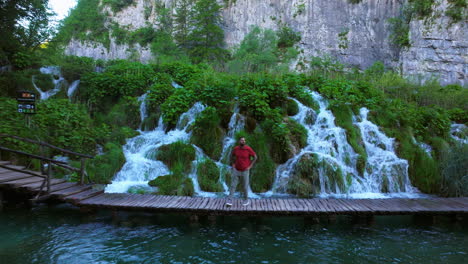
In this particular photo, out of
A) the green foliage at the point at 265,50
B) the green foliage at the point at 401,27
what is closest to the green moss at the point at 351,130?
the green foliage at the point at 265,50

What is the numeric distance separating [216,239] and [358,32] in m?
29.3

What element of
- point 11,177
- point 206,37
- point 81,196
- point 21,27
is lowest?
point 81,196

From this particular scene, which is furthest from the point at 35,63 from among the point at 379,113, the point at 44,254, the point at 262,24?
the point at 262,24

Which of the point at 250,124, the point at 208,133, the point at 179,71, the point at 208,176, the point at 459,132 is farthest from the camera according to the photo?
the point at 179,71

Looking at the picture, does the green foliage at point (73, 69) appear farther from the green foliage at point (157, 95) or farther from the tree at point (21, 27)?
the green foliage at point (157, 95)

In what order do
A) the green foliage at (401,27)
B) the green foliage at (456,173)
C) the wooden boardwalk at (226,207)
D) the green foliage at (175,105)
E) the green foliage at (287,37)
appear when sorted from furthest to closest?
the green foliage at (287,37) → the green foliage at (401,27) → the green foliage at (175,105) → the green foliage at (456,173) → the wooden boardwalk at (226,207)

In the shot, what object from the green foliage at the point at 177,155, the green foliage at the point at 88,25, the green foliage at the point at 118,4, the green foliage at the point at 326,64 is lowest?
the green foliage at the point at 177,155

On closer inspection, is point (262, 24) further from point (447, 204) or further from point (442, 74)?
point (447, 204)

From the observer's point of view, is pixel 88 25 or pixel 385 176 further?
pixel 88 25

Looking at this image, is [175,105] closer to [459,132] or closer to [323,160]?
[323,160]

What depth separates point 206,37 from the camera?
27.0m

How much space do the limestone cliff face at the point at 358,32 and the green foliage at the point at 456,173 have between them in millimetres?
16200

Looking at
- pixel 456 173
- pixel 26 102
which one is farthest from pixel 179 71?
pixel 456 173

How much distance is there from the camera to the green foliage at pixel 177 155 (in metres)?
9.07
